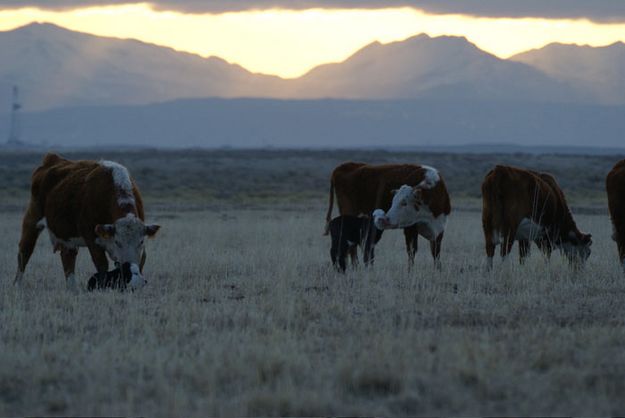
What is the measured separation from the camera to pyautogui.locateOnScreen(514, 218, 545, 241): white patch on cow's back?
1532 cm

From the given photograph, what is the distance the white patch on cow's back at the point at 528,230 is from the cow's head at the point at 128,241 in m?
4.90

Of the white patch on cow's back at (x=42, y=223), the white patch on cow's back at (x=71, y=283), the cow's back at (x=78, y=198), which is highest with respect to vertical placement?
the cow's back at (x=78, y=198)

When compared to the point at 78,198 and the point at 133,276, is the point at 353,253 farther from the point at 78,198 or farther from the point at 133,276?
the point at 133,276

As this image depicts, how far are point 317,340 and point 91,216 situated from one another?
481cm

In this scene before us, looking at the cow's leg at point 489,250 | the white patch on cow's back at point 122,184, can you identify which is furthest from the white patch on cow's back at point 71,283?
the cow's leg at point 489,250

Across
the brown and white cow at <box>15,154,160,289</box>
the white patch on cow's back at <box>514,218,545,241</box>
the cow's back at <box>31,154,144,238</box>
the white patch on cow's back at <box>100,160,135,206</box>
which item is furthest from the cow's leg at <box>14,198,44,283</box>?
the white patch on cow's back at <box>514,218,545,241</box>

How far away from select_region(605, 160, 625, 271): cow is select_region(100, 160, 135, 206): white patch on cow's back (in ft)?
18.8

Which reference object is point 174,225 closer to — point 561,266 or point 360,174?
point 360,174

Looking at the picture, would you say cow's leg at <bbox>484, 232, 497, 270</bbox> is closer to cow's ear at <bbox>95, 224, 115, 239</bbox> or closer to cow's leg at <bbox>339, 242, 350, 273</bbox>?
cow's leg at <bbox>339, 242, 350, 273</bbox>

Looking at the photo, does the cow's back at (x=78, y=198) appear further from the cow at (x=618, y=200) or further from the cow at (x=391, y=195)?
the cow at (x=618, y=200)

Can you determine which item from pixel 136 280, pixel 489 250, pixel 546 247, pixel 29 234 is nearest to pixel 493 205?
pixel 489 250

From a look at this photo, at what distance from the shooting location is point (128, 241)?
13.1 metres

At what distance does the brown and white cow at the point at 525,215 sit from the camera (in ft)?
49.6

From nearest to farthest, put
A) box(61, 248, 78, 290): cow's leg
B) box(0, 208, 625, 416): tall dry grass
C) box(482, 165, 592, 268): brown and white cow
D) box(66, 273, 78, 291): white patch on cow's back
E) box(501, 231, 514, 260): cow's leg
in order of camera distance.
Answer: box(0, 208, 625, 416): tall dry grass → box(66, 273, 78, 291): white patch on cow's back → box(61, 248, 78, 290): cow's leg → box(482, 165, 592, 268): brown and white cow → box(501, 231, 514, 260): cow's leg
